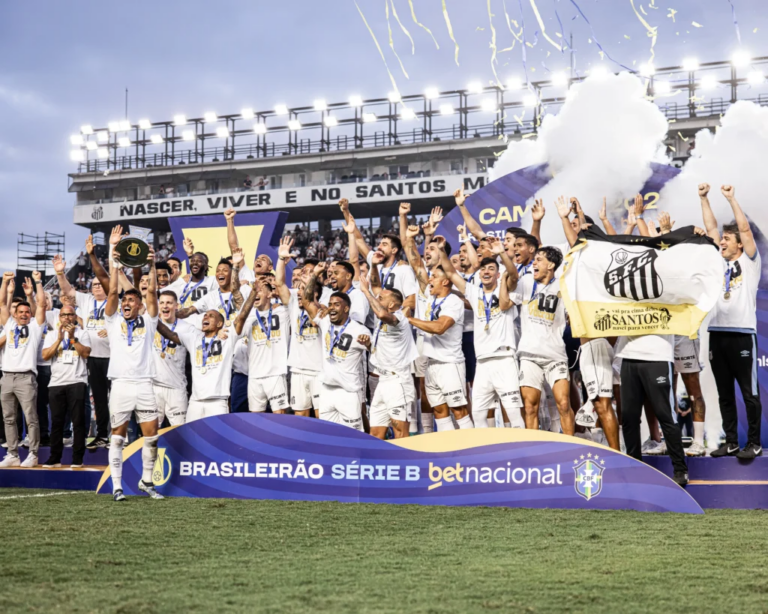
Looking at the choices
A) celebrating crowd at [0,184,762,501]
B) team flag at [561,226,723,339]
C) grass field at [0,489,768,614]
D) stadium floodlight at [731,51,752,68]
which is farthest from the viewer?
stadium floodlight at [731,51,752,68]

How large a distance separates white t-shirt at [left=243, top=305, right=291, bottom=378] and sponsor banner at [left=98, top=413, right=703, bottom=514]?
1284 mm

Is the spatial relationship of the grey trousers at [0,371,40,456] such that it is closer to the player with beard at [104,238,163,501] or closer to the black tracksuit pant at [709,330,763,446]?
the player with beard at [104,238,163,501]

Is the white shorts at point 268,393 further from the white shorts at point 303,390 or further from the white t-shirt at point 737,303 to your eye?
the white t-shirt at point 737,303

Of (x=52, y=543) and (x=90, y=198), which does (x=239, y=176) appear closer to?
(x=90, y=198)

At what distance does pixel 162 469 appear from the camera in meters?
8.49

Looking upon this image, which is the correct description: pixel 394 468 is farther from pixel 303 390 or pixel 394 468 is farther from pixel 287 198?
pixel 287 198

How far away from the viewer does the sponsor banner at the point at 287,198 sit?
37.6 m

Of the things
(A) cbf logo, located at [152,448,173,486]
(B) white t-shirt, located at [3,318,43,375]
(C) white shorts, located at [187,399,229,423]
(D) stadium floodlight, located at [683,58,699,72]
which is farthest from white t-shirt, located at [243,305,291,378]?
(D) stadium floodlight, located at [683,58,699,72]

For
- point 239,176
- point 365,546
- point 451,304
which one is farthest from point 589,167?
point 239,176

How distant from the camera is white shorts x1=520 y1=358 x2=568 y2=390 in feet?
26.8

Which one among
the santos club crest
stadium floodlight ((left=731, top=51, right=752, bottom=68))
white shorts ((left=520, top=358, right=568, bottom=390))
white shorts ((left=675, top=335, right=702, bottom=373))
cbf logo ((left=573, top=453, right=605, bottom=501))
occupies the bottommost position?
cbf logo ((left=573, top=453, right=605, bottom=501))

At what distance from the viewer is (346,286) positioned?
909cm

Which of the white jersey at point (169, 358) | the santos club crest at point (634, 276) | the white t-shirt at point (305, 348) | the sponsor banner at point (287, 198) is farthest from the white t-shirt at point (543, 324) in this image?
the sponsor banner at point (287, 198)

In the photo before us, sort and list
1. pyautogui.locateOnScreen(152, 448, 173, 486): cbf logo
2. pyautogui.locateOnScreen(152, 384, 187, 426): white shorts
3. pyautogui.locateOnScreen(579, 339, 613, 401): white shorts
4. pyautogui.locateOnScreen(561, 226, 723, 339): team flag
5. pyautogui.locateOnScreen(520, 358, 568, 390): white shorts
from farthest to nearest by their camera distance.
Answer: pyautogui.locateOnScreen(152, 384, 187, 426): white shorts < pyautogui.locateOnScreen(152, 448, 173, 486): cbf logo < pyautogui.locateOnScreen(520, 358, 568, 390): white shorts < pyautogui.locateOnScreen(579, 339, 613, 401): white shorts < pyautogui.locateOnScreen(561, 226, 723, 339): team flag
